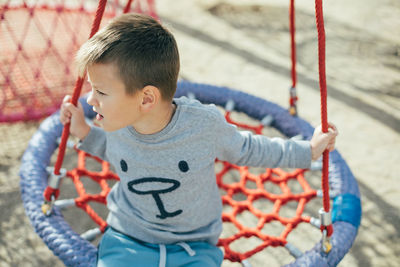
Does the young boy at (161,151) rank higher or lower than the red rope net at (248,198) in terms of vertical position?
higher

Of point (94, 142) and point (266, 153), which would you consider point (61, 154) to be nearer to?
point (94, 142)

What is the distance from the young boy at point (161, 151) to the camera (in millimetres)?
1021

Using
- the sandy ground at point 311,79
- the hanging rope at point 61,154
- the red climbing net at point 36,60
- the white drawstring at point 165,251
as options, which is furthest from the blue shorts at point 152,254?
the red climbing net at point 36,60

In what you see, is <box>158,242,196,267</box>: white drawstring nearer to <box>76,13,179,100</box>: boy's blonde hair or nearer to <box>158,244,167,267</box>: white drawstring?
<box>158,244,167,267</box>: white drawstring

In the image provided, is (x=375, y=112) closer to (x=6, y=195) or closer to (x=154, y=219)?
(x=154, y=219)

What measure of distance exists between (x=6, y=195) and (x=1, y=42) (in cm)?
92

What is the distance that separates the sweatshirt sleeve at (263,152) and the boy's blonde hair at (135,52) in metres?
0.24

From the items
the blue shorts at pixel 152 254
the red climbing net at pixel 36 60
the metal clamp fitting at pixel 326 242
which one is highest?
the metal clamp fitting at pixel 326 242

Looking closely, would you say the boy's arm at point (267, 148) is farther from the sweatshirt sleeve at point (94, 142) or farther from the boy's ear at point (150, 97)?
the sweatshirt sleeve at point (94, 142)

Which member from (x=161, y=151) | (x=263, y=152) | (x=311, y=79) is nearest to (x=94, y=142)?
(x=161, y=151)

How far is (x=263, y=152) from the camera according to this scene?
118 centimetres

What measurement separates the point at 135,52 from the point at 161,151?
27 cm

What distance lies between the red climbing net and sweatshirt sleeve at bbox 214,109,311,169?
3.58 ft

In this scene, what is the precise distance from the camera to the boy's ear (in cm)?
103
